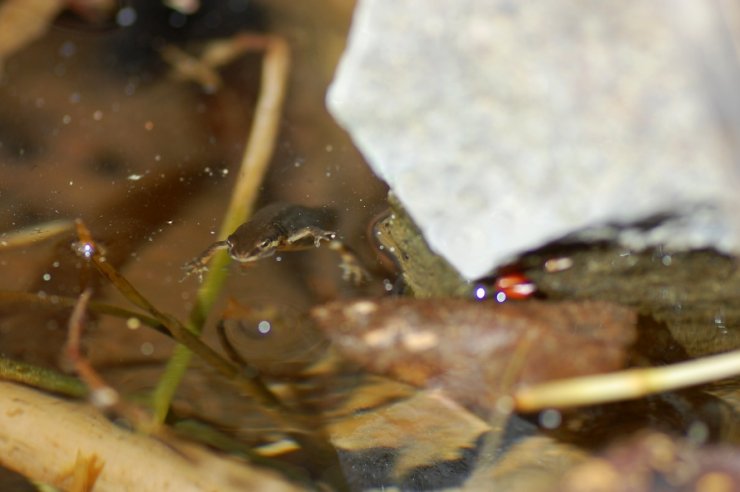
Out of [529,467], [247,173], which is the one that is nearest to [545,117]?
[529,467]

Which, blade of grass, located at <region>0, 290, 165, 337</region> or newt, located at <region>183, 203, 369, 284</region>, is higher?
newt, located at <region>183, 203, 369, 284</region>

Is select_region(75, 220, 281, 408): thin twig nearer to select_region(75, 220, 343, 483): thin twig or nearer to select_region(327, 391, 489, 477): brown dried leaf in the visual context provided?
select_region(75, 220, 343, 483): thin twig

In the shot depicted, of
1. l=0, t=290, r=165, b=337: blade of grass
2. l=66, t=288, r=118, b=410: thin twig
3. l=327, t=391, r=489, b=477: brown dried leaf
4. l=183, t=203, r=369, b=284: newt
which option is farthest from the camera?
l=183, t=203, r=369, b=284: newt

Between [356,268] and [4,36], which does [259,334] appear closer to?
[356,268]

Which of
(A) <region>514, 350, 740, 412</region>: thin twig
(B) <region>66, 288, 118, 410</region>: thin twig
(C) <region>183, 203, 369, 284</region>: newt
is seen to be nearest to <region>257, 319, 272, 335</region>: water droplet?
(C) <region>183, 203, 369, 284</region>: newt

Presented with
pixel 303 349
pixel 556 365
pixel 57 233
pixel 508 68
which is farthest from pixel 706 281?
pixel 57 233

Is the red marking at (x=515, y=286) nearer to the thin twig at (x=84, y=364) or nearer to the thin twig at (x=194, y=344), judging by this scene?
the thin twig at (x=194, y=344)

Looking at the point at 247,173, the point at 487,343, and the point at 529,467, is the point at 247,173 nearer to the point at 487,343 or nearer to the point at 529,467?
the point at 487,343
